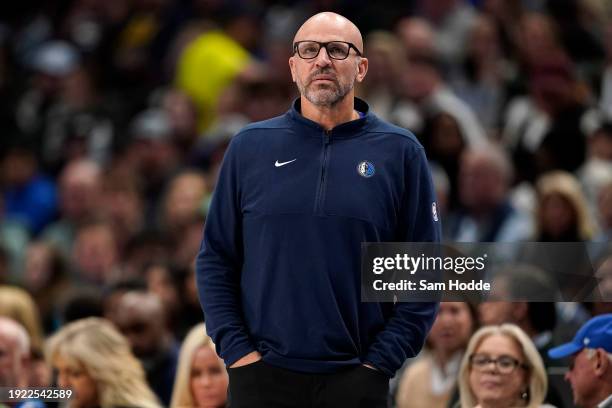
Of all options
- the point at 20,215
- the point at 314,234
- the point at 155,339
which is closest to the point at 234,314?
the point at 314,234

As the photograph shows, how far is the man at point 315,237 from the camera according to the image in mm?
5129

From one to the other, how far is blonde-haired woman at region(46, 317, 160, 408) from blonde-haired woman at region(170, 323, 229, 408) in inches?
6.2

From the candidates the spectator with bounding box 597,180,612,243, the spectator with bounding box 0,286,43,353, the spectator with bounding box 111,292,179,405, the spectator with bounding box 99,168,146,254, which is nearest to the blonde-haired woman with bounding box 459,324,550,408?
the spectator with bounding box 111,292,179,405

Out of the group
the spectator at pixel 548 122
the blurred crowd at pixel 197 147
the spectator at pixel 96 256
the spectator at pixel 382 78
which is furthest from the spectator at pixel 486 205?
the spectator at pixel 96 256

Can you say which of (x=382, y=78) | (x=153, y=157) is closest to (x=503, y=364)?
(x=382, y=78)

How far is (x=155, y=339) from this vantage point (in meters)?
8.22

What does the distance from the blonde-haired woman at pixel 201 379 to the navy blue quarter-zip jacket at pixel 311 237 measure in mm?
1771

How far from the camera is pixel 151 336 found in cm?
824

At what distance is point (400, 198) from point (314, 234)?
37cm

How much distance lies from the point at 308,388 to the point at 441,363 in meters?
2.35

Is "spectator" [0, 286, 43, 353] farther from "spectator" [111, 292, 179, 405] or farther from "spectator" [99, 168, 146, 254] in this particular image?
"spectator" [99, 168, 146, 254]

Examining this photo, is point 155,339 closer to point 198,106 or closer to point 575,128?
point 575,128

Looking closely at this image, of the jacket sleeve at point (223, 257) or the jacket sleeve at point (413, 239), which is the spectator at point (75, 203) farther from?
the jacket sleeve at point (413, 239)

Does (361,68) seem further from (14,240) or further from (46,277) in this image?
(14,240)
